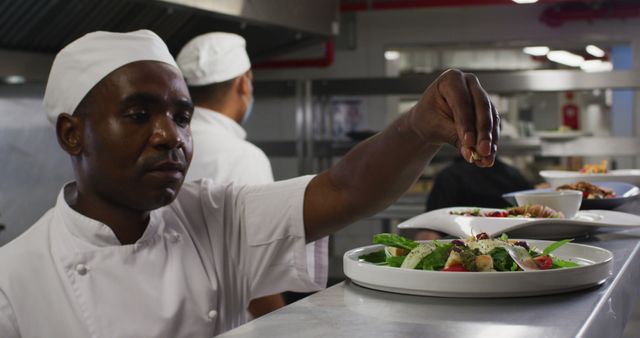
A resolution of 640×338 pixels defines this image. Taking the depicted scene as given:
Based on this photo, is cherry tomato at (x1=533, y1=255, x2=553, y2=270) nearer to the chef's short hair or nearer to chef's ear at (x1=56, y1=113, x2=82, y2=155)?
chef's ear at (x1=56, y1=113, x2=82, y2=155)

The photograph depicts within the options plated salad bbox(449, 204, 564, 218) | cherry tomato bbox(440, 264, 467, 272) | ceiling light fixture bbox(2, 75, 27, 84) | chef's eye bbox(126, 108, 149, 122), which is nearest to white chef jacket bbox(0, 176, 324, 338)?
chef's eye bbox(126, 108, 149, 122)

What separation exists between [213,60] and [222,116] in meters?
0.30

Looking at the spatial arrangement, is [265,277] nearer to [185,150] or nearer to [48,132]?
[185,150]

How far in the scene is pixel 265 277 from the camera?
1809 millimetres

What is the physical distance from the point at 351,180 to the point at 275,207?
195 mm

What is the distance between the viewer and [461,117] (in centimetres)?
115

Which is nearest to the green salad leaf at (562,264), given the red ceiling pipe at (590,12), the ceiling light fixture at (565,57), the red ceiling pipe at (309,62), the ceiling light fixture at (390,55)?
the red ceiling pipe at (590,12)

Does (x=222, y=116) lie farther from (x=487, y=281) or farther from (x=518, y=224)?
(x=487, y=281)

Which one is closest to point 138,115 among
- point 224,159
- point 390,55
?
point 224,159

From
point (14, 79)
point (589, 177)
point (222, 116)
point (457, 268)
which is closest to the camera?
point (457, 268)

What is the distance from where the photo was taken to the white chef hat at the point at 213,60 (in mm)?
3408

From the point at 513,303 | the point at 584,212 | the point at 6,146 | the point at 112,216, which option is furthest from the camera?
the point at 6,146

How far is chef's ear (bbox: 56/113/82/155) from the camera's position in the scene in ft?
5.27

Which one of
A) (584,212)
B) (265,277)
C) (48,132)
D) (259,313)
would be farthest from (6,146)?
(584,212)
